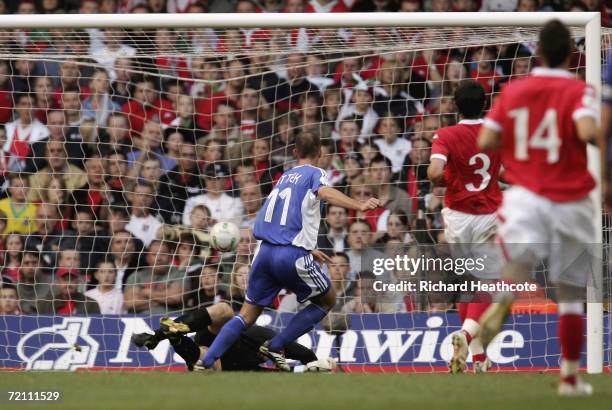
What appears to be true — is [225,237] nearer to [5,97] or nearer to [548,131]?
[5,97]

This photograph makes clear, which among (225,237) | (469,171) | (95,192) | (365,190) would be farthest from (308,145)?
(95,192)

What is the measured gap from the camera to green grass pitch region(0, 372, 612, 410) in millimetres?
5664

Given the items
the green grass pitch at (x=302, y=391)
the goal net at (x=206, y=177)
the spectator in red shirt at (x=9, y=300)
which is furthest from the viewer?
the spectator in red shirt at (x=9, y=300)

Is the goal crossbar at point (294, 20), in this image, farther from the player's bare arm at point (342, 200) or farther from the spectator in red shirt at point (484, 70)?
the player's bare arm at point (342, 200)

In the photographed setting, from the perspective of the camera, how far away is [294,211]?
8.63m

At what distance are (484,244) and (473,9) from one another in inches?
231

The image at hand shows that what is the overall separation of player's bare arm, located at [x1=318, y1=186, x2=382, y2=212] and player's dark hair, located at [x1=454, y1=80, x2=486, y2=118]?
1045mm

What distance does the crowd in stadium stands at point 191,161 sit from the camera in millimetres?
10805

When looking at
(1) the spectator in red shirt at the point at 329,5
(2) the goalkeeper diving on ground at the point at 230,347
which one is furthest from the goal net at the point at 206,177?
(1) the spectator in red shirt at the point at 329,5

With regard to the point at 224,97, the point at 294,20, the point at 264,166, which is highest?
the point at 294,20

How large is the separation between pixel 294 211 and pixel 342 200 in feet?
1.82

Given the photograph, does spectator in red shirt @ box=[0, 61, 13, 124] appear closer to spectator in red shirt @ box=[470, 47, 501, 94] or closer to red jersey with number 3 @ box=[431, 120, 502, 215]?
spectator in red shirt @ box=[470, 47, 501, 94]

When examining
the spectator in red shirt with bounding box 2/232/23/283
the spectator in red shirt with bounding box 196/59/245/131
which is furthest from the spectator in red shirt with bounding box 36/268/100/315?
the spectator in red shirt with bounding box 196/59/245/131

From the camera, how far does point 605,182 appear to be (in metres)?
5.61
